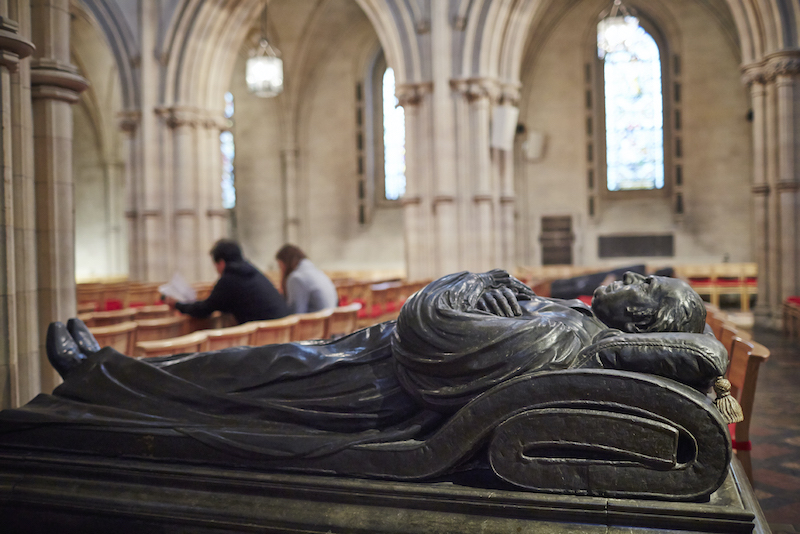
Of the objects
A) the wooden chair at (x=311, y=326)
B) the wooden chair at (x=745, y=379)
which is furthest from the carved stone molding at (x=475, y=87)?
the wooden chair at (x=745, y=379)

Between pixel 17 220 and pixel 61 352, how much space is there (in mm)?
851

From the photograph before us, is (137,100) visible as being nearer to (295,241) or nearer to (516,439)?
(295,241)

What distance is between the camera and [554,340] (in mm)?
1817

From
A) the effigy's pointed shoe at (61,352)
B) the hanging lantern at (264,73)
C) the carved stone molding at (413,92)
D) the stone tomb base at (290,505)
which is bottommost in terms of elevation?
the stone tomb base at (290,505)

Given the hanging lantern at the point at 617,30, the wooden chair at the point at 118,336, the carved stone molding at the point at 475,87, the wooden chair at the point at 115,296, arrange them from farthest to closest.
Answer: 1. the carved stone molding at the point at 475,87
2. the hanging lantern at the point at 617,30
3. the wooden chair at the point at 115,296
4. the wooden chair at the point at 118,336

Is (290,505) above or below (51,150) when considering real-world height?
below

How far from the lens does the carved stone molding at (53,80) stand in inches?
124

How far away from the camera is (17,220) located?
9.23 feet

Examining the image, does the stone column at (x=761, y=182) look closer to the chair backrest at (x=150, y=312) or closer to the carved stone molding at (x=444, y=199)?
the carved stone molding at (x=444, y=199)

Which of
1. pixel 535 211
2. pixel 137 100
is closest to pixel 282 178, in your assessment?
pixel 137 100

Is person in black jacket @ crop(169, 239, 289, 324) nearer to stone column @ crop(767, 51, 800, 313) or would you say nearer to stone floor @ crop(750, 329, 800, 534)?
stone floor @ crop(750, 329, 800, 534)

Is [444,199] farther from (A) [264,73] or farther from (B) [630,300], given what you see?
(B) [630,300]

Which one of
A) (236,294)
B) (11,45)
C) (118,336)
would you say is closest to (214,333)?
(236,294)

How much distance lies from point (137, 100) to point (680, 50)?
11.2 m
